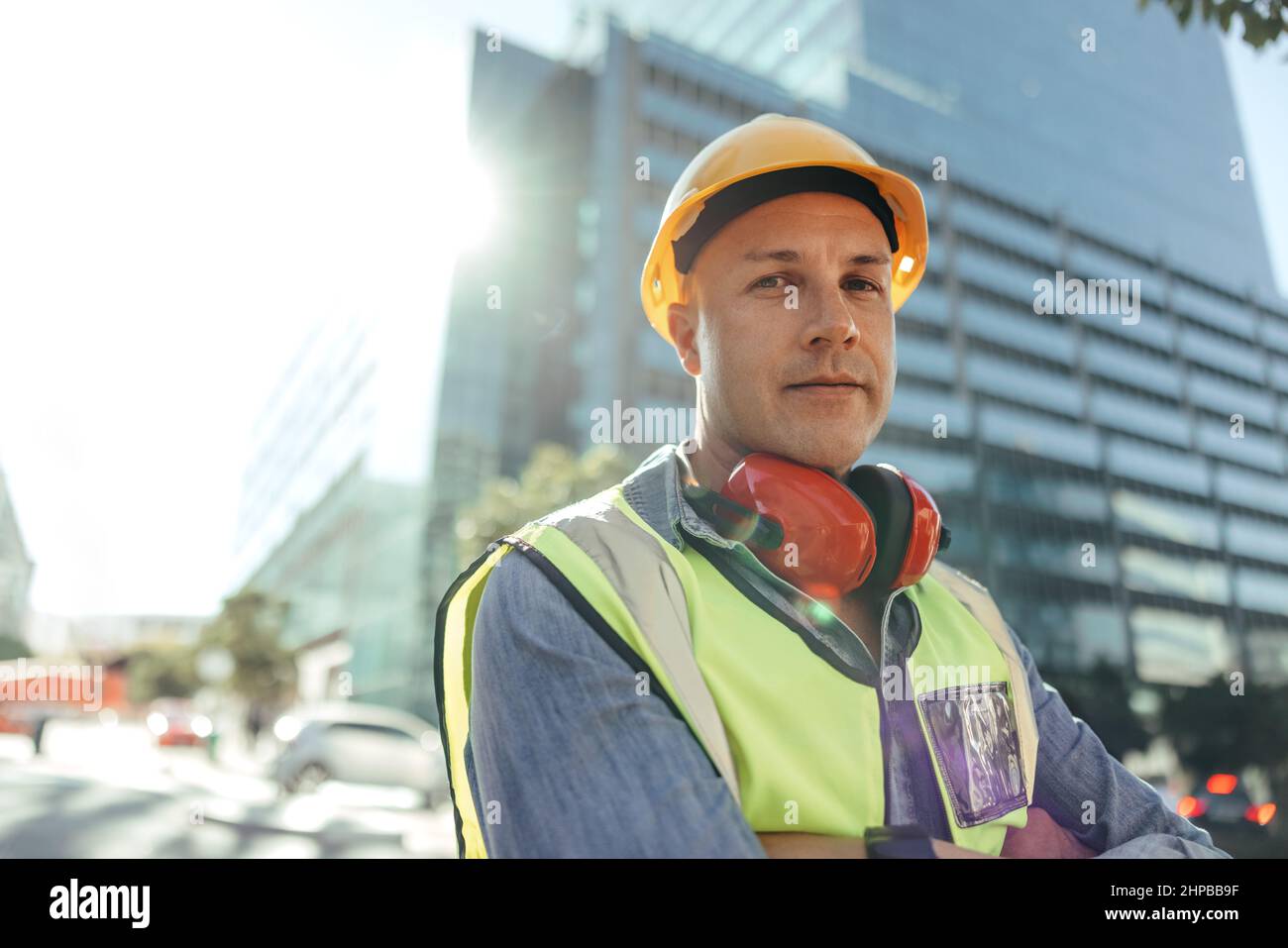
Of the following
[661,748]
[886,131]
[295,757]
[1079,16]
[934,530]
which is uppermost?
[1079,16]

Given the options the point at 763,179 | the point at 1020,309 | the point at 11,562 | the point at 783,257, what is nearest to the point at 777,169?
the point at 763,179

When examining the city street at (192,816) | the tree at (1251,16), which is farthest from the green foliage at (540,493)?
the tree at (1251,16)

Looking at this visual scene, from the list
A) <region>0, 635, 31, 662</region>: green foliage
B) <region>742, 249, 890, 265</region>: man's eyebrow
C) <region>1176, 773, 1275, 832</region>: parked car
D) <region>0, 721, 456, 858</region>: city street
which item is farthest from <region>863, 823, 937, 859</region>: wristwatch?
<region>1176, 773, 1275, 832</region>: parked car

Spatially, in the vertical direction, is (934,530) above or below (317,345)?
below

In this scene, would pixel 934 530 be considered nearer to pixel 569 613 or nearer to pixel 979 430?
pixel 569 613

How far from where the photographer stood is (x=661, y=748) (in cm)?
97

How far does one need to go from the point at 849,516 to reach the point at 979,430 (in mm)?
51050

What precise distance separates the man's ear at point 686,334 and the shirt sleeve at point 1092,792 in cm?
92

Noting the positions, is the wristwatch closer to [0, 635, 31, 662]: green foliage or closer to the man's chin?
the man's chin

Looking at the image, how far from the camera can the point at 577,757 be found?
38.5 inches

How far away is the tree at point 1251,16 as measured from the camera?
2783 mm

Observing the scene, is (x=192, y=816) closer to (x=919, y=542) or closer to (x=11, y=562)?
(x=11, y=562)

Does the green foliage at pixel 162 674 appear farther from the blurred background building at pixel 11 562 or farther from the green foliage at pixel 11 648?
the blurred background building at pixel 11 562
